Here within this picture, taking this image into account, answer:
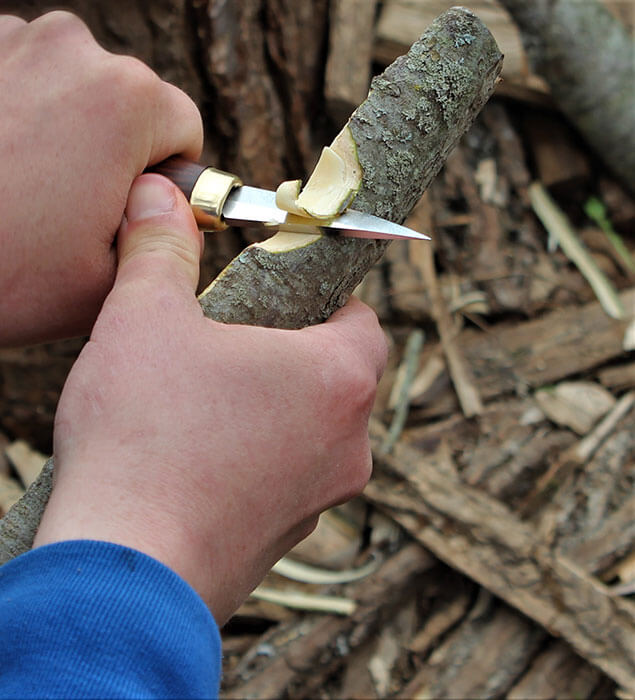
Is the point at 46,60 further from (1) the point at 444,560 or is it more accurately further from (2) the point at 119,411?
(1) the point at 444,560

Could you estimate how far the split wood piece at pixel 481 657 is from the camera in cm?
202

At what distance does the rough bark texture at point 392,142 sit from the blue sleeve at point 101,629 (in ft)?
1.43

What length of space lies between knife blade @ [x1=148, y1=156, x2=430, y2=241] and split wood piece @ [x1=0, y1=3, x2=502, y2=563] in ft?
0.09

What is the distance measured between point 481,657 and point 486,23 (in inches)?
103

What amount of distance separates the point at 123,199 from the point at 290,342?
36cm

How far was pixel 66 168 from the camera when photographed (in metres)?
1.02

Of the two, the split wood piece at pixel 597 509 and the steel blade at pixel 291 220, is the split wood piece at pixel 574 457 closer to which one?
the split wood piece at pixel 597 509

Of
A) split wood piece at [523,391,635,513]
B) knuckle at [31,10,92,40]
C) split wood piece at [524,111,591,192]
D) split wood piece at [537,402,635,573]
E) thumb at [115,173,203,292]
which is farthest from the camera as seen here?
split wood piece at [524,111,591,192]

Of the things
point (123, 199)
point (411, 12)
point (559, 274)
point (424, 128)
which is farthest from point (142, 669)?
point (411, 12)

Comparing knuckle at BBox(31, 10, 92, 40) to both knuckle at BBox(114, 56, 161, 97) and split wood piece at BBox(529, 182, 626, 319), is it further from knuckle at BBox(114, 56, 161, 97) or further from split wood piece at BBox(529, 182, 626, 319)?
split wood piece at BBox(529, 182, 626, 319)

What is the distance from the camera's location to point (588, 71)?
299 cm

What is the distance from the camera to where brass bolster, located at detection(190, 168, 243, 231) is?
106cm

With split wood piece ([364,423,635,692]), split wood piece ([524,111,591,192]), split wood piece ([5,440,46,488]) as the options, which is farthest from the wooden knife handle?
split wood piece ([524,111,591,192])

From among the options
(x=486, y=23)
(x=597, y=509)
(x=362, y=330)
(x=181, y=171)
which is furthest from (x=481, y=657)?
(x=486, y=23)
